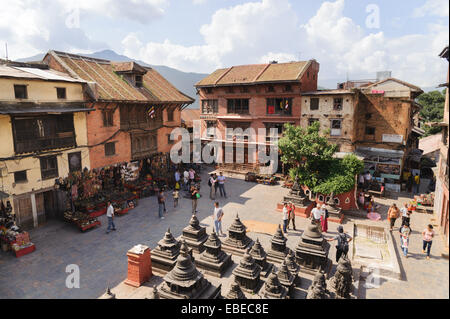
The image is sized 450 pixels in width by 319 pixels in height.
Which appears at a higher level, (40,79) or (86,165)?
(40,79)

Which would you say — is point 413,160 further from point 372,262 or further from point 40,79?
point 40,79

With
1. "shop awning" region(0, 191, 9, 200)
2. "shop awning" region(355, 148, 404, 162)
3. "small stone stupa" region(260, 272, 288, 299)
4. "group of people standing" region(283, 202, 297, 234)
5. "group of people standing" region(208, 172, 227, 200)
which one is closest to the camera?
"small stone stupa" region(260, 272, 288, 299)

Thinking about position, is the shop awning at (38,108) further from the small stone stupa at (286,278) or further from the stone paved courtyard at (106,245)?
the small stone stupa at (286,278)

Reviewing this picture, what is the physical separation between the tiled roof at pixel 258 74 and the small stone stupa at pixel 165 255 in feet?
72.1

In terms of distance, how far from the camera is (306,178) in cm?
2256

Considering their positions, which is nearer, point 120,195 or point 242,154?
point 120,195

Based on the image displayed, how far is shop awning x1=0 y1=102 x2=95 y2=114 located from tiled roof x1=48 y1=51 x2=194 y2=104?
2.18 meters

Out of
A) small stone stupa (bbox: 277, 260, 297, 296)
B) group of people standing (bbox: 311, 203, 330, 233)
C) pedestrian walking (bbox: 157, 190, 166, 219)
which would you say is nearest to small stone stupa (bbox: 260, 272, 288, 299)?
small stone stupa (bbox: 277, 260, 297, 296)

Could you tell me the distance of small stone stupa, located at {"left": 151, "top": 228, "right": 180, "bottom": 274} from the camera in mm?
13383

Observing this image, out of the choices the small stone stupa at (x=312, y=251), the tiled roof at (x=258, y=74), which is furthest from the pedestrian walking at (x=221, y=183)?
the tiled roof at (x=258, y=74)

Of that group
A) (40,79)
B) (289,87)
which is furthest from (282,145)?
(40,79)

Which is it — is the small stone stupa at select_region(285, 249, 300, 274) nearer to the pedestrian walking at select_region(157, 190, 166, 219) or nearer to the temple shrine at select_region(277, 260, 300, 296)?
the temple shrine at select_region(277, 260, 300, 296)

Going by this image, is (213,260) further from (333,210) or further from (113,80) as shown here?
(113,80)

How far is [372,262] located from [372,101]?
61.1 feet
